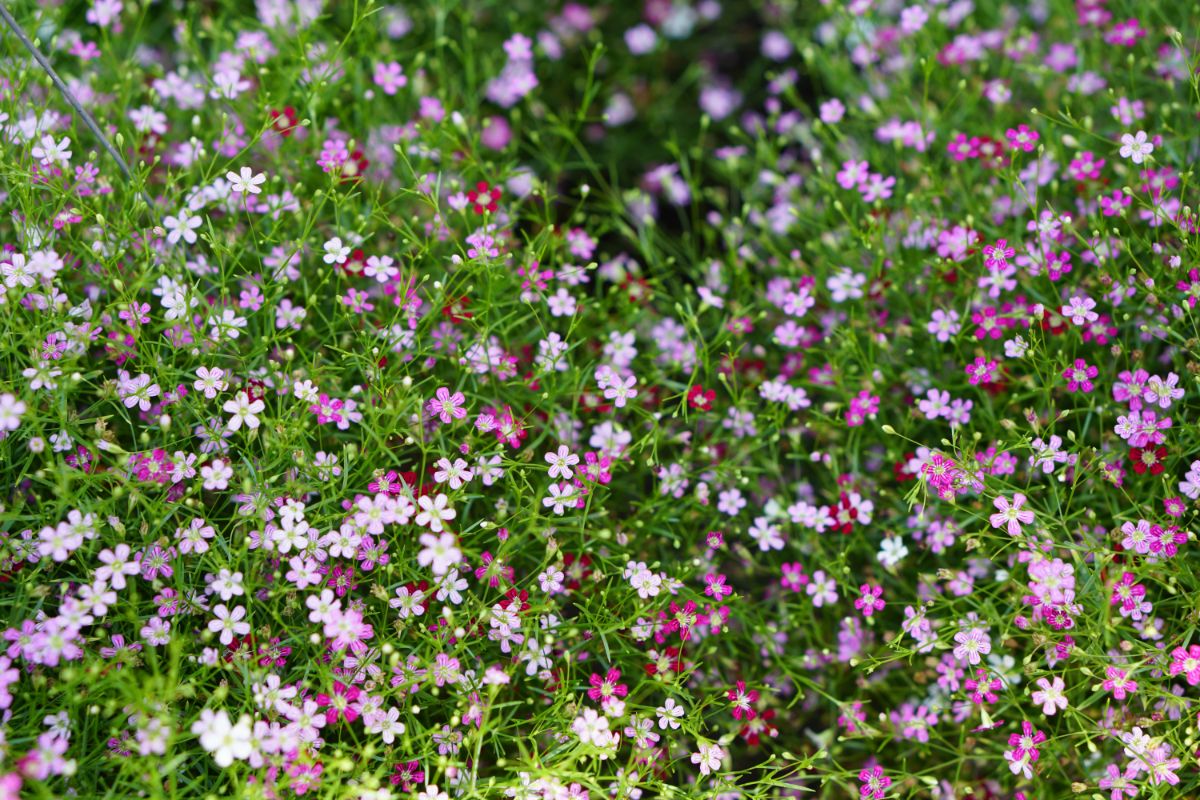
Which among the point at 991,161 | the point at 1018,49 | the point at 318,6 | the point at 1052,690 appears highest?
the point at 318,6

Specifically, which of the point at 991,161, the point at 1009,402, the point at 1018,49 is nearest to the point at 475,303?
the point at 1009,402

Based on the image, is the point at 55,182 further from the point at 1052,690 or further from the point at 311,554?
the point at 1052,690

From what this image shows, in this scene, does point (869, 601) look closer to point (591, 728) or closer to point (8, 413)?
point (591, 728)

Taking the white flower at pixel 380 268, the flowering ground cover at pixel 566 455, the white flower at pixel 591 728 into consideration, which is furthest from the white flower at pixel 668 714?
the white flower at pixel 380 268

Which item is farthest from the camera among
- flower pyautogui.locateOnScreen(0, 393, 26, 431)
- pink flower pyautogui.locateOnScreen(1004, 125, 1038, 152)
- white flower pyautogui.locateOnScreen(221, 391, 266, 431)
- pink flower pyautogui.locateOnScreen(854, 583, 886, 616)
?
pink flower pyautogui.locateOnScreen(1004, 125, 1038, 152)

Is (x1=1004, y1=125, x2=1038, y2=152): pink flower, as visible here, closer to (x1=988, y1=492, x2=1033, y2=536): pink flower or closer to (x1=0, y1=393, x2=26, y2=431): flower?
(x1=988, y1=492, x2=1033, y2=536): pink flower

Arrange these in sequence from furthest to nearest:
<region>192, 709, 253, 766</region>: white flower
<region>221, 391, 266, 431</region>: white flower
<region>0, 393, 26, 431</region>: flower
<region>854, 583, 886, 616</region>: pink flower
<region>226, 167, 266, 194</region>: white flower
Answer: <region>854, 583, 886, 616</region>: pink flower
<region>226, 167, 266, 194</region>: white flower
<region>221, 391, 266, 431</region>: white flower
<region>0, 393, 26, 431</region>: flower
<region>192, 709, 253, 766</region>: white flower

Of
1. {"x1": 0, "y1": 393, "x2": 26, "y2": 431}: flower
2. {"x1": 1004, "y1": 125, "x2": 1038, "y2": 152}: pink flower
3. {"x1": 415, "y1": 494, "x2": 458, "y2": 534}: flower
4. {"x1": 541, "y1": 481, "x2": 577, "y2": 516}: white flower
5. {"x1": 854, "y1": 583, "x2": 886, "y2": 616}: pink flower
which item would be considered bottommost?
{"x1": 854, "y1": 583, "x2": 886, "y2": 616}: pink flower

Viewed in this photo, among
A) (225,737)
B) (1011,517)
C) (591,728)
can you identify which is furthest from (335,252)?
(1011,517)

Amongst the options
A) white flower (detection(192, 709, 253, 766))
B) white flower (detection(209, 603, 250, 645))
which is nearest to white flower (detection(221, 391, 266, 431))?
white flower (detection(209, 603, 250, 645))
